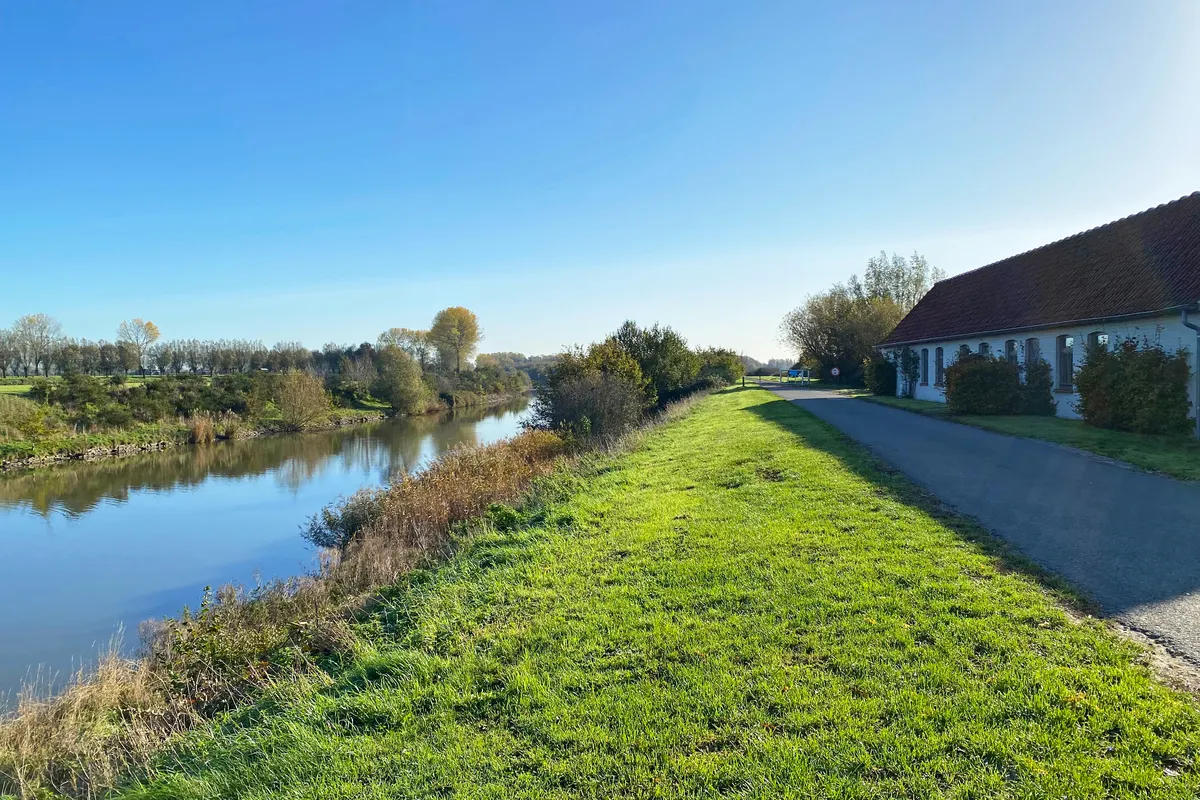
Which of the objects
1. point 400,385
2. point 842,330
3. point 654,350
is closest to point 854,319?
point 842,330

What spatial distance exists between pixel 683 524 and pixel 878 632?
350cm

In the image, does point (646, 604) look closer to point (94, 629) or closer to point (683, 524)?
point (683, 524)

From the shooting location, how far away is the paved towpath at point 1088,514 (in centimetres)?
458

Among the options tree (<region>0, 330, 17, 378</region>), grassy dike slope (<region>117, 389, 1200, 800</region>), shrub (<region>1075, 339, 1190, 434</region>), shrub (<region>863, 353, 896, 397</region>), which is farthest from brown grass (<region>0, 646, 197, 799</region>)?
tree (<region>0, 330, 17, 378</region>)

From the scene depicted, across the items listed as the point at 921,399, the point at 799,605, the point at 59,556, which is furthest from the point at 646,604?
the point at 921,399

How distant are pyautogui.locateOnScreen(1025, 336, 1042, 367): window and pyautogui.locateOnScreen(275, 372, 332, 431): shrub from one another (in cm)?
3833

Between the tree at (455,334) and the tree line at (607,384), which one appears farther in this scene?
the tree at (455,334)

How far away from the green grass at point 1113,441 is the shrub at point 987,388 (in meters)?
0.88

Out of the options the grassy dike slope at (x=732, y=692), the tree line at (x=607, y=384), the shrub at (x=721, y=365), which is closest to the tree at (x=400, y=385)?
the shrub at (x=721, y=365)

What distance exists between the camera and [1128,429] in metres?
13.4

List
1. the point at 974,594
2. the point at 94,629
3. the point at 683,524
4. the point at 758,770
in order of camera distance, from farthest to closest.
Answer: the point at 94,629
the point at 683,524
the point at 974,594
the point at 758,770

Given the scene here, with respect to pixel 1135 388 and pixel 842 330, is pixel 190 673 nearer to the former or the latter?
pixel 1135 388

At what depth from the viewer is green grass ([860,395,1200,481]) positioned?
964 centimetres

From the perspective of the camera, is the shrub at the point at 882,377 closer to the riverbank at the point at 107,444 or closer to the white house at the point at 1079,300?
the white house at the point at 1079,300
